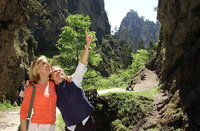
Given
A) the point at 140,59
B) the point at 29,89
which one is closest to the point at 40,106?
the point at 29,89

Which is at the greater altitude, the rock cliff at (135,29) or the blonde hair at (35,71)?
the rock cliff at (135,29)

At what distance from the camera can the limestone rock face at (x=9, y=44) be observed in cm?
1386

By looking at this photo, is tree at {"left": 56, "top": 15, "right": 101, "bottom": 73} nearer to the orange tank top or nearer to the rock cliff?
the orange tank top

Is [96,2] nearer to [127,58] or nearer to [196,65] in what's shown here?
[127,58]

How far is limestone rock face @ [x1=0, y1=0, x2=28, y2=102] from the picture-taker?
13.9 meters

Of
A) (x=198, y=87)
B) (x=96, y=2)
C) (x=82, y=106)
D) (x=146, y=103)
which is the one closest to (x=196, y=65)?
(x=198, y=87)

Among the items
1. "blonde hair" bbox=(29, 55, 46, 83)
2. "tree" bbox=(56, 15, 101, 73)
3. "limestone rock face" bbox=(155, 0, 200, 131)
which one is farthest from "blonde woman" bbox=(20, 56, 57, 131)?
"tree" bbox=(56, 15, 101, 73)

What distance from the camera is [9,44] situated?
14.7 meters

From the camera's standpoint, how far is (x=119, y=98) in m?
12.9

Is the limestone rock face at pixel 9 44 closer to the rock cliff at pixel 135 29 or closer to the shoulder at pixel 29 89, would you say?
the shoulder at pixel 29 89

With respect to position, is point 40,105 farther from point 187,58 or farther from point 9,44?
point 9,44

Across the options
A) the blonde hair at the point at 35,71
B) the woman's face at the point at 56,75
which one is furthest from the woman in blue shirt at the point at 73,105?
the blonde hair at the point at 35,71

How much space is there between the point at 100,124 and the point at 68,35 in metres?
10.3

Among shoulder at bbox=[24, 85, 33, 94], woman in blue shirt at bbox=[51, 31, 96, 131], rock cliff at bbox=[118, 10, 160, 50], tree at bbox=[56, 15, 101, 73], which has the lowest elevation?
woman in blue shirt at bbox=[51, 31, 96, 131]
